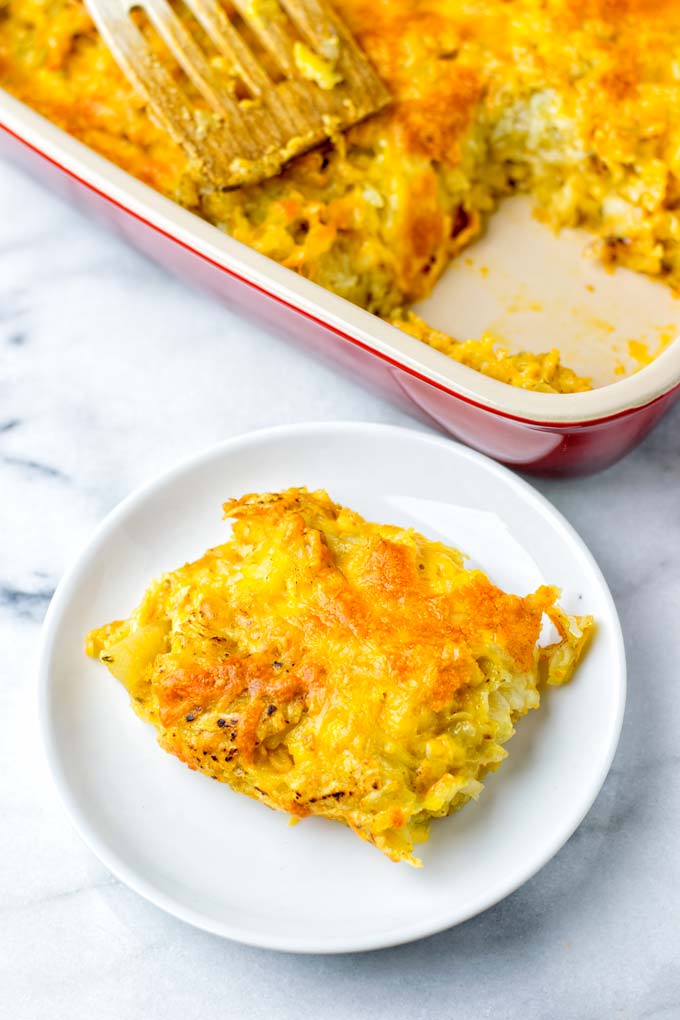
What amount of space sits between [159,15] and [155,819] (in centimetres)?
194

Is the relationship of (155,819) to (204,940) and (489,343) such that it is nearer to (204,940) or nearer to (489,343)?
(204,940)

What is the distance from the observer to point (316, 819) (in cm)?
250

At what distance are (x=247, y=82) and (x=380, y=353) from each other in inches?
33.7

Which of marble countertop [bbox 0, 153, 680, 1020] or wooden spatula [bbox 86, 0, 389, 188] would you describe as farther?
wooden spatula [bbox 86, 0, 389, 188]

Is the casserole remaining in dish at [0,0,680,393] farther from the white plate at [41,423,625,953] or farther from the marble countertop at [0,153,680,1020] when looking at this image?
the white plate at [41,423,625,953]

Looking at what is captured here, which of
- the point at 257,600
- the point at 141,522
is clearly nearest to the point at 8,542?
the point at 141,522

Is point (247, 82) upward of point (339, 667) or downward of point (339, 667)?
upward

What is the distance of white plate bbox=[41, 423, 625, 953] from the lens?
2373mm

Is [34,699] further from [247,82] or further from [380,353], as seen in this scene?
[247,82]

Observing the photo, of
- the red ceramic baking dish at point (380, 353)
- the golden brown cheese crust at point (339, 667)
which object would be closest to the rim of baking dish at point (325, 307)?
the red ceramic baking dish at point (380, 353)

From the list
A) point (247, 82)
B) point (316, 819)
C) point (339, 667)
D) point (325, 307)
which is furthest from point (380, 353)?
point (316, 819)

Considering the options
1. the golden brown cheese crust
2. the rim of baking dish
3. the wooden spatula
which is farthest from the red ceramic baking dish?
the golden brown cheese crust

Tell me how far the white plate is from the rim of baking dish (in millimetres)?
223

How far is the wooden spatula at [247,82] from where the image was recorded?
3.05 metres
